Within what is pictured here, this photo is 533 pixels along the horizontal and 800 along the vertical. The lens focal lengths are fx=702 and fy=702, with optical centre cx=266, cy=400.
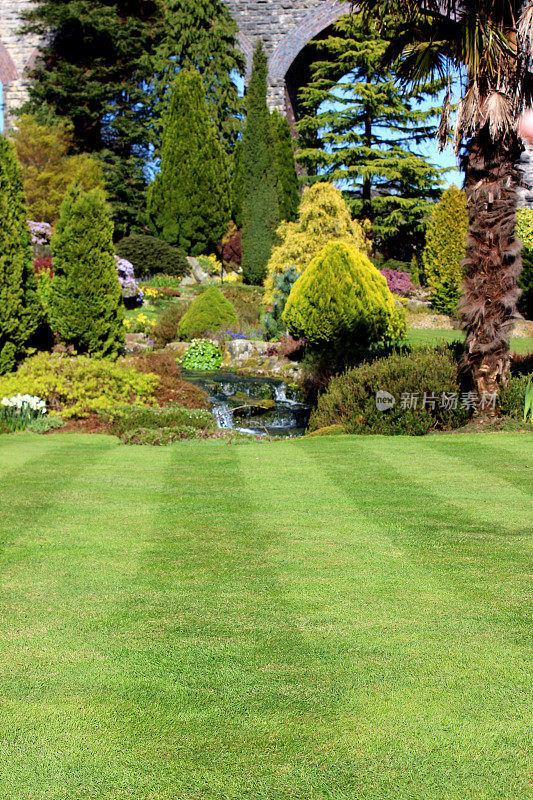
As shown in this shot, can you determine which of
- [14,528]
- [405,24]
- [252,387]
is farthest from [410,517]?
[252,387]

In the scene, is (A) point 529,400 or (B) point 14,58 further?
(B) point 14,58

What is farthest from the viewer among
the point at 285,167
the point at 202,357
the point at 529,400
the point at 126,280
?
the point at 285,167

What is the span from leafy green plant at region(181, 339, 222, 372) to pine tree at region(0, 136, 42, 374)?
191 inches

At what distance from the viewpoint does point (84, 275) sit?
1289 cm

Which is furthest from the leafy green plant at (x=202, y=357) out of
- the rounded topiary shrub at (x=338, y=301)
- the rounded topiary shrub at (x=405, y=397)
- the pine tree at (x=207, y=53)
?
the pine tree at (x=207, y=53)

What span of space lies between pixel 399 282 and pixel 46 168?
13.8 metres

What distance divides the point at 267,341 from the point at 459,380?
874 centimetres

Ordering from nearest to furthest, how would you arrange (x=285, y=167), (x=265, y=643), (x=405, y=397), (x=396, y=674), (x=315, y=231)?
(x=396, y=674)
(x=265, y=643)
(x=405, y=397)
(x=315, y=231)
(x=285, y=167)

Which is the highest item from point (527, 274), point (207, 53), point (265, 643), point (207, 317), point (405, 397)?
point (207, 53)

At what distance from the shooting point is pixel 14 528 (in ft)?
16.4

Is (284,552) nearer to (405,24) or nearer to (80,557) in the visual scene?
(80,557)

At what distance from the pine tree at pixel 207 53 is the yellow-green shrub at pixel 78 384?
23.6m

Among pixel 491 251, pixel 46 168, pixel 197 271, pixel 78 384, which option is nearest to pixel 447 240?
pixel 197 271

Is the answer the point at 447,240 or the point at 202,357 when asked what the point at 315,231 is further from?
the point at 202,357
